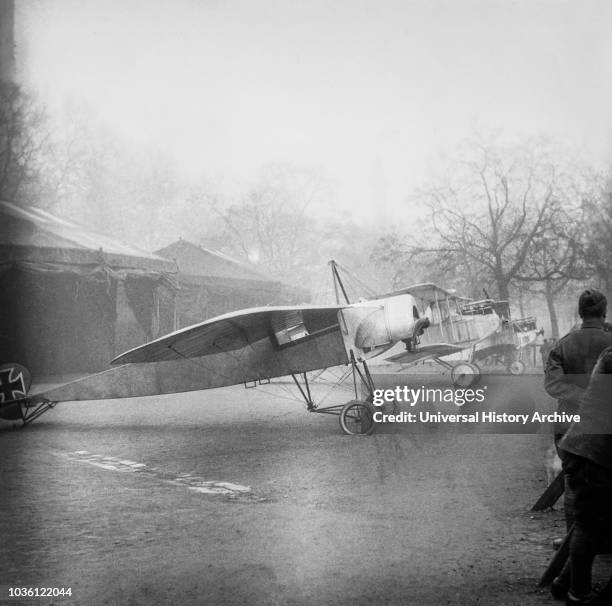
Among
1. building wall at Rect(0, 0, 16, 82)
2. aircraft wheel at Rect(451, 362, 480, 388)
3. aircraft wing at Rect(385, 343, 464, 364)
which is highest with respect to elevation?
building wall at Rect(0, 0, 16, 82)

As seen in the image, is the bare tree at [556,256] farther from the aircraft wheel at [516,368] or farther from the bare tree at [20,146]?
the bare tree at [20,146]

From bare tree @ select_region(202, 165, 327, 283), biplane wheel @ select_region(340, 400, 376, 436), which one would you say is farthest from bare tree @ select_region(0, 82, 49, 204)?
biplane wheel @ select_region(340, 400, 376, 436)

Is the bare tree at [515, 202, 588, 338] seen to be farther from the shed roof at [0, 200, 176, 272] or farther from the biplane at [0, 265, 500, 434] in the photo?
the shed roof at [0, 200, 176, 272]

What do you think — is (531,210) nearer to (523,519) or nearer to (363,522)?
(523,519)

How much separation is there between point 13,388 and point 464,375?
481cm

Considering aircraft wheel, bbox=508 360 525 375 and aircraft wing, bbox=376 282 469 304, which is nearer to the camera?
aircraft wing, bbox=376 282 469 304

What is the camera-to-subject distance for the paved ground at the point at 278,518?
2.29 metres

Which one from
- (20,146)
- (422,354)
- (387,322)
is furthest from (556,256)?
(20,146)

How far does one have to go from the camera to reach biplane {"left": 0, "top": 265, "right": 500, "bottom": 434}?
534cm

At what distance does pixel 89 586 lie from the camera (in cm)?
237

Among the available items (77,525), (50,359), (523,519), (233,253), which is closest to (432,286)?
(233,253)

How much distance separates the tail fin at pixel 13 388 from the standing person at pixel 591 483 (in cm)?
531

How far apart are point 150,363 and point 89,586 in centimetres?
360

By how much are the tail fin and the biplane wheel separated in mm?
3230
